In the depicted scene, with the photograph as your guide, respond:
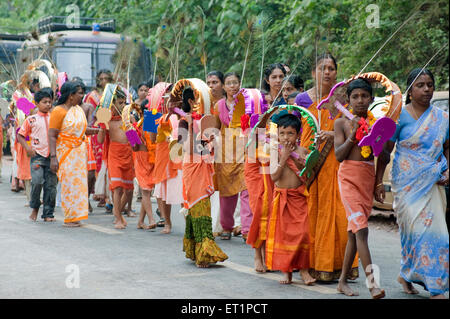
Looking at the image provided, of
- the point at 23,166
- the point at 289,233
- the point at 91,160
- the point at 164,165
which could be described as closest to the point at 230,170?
the point at 164,165

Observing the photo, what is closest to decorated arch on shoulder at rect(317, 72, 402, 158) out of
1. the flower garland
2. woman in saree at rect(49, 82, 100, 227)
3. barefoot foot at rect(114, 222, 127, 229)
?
the flower garland

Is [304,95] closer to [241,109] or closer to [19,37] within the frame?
[241,109]

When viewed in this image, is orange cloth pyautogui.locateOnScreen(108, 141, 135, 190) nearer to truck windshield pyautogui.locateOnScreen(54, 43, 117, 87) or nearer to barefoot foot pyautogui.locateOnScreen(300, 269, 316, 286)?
barefoot foot pyautogui.locateOnScreen(300, 269, 316, 286)

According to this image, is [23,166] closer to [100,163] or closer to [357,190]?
[100,163]

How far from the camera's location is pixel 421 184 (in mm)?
5633

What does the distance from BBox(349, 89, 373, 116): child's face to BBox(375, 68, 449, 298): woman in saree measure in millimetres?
290

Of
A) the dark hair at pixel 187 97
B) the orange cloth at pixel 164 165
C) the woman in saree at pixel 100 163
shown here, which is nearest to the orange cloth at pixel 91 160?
the woman in saree at pixel 100 163

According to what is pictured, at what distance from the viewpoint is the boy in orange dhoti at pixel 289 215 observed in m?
6.14

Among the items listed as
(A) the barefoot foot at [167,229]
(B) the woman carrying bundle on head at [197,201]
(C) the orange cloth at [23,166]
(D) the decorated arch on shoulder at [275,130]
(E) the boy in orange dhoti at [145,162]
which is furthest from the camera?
(C) the orange cloth at [23,166]

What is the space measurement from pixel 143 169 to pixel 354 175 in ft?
14.7

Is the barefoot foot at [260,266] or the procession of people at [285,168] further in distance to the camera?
the barefoot foot at [260,266]

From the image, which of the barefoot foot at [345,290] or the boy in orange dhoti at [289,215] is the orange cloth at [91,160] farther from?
the barefoot foot at [345,290]

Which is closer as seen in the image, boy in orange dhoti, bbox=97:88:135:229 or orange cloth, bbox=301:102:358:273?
orange cloth, bbox=301:102:358:273

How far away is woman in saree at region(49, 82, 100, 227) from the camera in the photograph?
967cm
